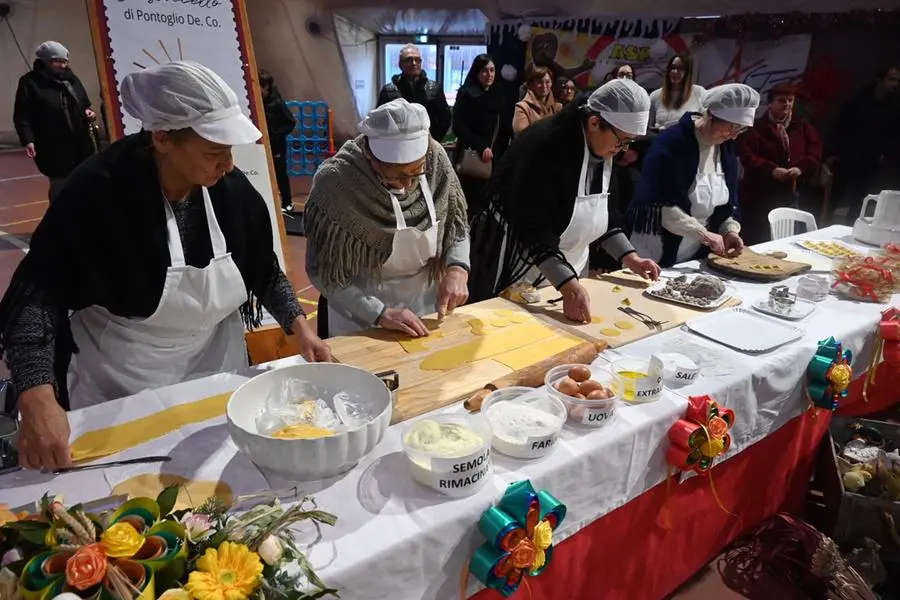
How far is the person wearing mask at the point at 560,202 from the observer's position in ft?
7.06

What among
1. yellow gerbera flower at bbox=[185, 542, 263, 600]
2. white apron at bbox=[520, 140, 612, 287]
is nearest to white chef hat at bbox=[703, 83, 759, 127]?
white apron at bbox=[520, 140, 612, 287]

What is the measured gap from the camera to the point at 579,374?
1507 millimetres

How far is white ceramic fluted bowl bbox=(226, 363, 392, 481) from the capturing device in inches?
43.4

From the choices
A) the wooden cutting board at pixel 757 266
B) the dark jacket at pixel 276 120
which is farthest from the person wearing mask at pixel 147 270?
the dark jacket at pixel 276 120

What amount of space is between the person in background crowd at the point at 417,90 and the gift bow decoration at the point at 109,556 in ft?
17.3

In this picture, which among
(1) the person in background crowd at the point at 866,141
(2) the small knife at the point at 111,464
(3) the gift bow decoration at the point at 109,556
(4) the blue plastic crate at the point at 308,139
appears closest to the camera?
(3) the gift bow decoration at the point at 109,556

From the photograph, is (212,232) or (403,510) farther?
(212,232)

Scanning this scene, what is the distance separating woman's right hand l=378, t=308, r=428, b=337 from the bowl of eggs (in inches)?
18.8

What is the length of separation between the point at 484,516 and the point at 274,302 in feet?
3.12

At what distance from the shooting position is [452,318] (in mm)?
2012

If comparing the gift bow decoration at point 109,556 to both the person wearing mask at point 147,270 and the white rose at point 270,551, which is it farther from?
the person wearing mask at point 147,270

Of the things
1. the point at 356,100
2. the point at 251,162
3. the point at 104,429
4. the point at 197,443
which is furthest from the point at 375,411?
the point at 356,100

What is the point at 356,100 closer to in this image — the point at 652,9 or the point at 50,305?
the point at 652,9

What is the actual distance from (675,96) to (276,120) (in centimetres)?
416
